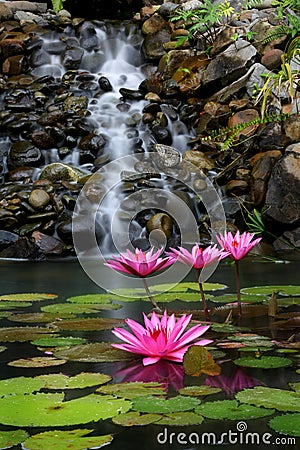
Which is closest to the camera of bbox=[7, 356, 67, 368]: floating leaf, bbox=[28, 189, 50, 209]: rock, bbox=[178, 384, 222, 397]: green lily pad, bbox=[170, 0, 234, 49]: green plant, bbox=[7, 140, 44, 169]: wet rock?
bbox=[178, 384, 222, 397]: green lily pad

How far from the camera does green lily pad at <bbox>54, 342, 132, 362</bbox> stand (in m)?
1.29

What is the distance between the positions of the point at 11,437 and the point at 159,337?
0.39 metres

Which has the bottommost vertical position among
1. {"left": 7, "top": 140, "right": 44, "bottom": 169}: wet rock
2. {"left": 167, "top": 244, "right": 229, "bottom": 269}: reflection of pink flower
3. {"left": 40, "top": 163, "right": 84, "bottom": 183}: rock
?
{"left": 167, "top": 244, "right": 229, "bottom": 269}: reflection of pink flower

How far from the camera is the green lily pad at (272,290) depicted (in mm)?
2195

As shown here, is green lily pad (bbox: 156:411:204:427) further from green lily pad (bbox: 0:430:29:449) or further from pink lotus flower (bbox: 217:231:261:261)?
pink lotus flower (bbox: 217:231:261:261)

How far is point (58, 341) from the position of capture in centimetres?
145

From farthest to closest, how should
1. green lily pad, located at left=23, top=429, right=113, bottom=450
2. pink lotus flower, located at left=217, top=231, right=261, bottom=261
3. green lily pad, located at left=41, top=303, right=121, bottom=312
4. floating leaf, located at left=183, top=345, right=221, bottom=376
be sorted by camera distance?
green lily pad, located at left=41, top=303, right=121, bottom=312, pink lotus flower, located at left=217, top=231, right=261, bottom=261, floating leaf, located at left=183, top=345, right=221, bottom=376, green lily pad, located at left=23, top=429, right=113, bottom=450

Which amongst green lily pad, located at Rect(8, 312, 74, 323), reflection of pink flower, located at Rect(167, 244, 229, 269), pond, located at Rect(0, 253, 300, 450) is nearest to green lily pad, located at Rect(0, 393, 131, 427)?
pond, located at Rect(0, 253, 300, 450)

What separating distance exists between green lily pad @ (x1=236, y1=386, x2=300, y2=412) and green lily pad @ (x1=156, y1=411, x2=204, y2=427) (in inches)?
4.4

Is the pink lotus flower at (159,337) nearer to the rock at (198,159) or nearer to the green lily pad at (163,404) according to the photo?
the green lily pad at (163,404)

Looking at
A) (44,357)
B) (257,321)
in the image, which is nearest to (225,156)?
(257,321)

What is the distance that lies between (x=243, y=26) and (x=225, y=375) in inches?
233

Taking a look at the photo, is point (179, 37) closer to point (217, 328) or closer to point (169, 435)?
point (217, 328)


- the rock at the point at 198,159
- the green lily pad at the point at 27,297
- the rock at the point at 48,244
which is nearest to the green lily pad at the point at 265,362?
the green lily pad at the point at 27,297
